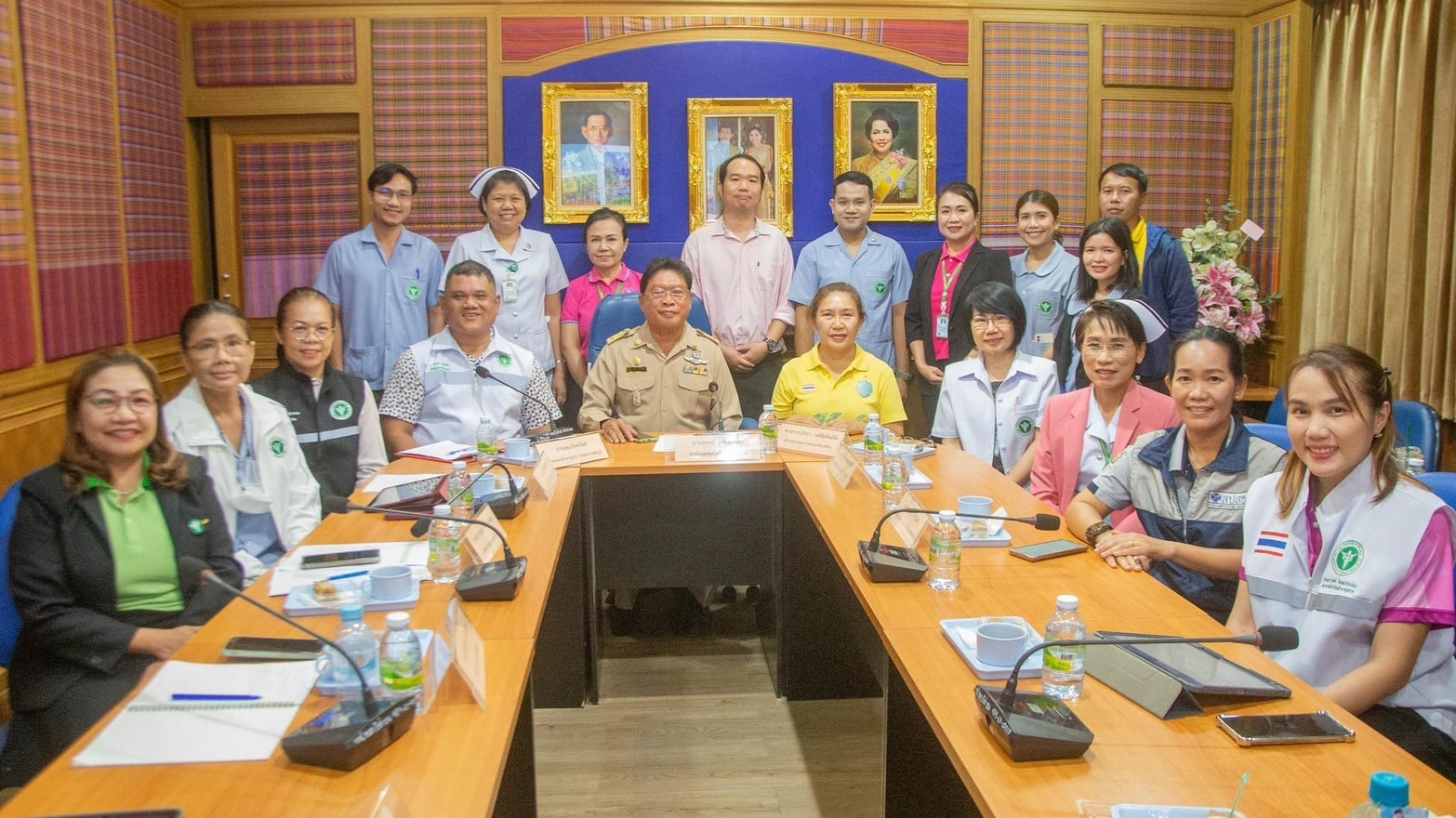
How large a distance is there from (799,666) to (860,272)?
6.49 ft

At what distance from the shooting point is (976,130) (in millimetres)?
5508

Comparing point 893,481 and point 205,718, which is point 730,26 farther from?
point 205,718

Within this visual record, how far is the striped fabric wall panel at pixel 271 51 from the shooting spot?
5254 mm

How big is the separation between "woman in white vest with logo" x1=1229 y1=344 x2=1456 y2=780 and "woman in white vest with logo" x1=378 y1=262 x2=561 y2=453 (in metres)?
2.42

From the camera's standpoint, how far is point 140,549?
2.30 meters

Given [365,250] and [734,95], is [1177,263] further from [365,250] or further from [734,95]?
[365,250]

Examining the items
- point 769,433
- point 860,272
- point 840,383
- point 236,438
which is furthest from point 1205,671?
point 860,272

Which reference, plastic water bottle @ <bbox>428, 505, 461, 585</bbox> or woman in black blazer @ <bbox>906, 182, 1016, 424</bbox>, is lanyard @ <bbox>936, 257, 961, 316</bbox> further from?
plastic water bottle @ <bbox>428, 505, 461, 585</bbox>

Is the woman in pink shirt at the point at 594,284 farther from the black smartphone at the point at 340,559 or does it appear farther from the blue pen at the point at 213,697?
the blue pen at the point at 213,697

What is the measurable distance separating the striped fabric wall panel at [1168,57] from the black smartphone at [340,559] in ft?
15.0

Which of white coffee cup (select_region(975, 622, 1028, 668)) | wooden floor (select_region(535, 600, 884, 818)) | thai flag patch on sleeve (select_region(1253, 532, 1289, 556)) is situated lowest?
wooden floor (select_region(535, 600, 884, 818))

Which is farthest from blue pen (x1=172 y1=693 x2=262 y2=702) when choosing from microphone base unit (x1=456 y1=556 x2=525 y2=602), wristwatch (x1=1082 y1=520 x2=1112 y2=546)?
wristwatch (x1=1082 y1=520 x2=1112 y2=546)

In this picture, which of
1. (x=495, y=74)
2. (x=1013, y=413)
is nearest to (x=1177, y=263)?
(x=1013, y=413)

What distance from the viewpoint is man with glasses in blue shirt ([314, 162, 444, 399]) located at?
182 inches
